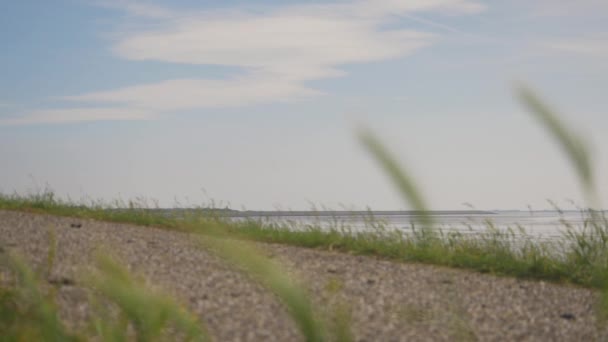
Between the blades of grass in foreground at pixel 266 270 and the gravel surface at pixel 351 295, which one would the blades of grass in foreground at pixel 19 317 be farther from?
the blades of grass in foreground at pixel 266 270

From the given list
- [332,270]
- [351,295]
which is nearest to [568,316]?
[351,295]

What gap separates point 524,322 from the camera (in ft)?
17.8

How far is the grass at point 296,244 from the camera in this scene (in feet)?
4.37

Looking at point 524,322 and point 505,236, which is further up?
point 505,236

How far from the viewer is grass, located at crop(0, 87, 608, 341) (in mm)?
1332

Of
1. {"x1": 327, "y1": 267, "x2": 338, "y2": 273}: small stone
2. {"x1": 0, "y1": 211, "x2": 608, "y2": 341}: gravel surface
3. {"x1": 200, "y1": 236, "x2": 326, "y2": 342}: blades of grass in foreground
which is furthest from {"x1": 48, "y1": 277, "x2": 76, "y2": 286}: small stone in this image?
{"x1": 200, "y1": 236, "x2": 326, "y2": 342}: blades of grass in foreground

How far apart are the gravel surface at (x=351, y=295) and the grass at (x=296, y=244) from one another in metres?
0.28

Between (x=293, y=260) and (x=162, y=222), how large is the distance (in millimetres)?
3806

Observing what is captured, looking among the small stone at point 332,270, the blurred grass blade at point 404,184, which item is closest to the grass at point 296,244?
the blurred grass blade at point 404,184

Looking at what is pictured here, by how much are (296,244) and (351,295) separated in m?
3.01

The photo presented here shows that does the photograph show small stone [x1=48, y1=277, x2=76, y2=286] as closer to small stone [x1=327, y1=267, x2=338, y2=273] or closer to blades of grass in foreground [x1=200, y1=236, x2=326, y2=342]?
small stone [x1=327, y1=267, x2=338, y2=273]

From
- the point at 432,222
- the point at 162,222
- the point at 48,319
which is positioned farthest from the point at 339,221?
the point at 432,222

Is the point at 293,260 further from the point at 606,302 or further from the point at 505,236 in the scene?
the point at 606,302

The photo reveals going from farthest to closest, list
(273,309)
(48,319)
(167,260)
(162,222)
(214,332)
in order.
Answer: (162,222), (167,260), (273,309), (214,332), (48,319)
